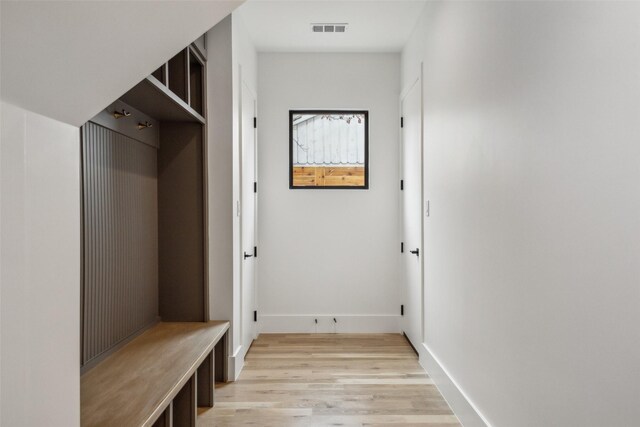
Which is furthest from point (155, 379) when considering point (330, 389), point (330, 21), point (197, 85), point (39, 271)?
point (330, 21)

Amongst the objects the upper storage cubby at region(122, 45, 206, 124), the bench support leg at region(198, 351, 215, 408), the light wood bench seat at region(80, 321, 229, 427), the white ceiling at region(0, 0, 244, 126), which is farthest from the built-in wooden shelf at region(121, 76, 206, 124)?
the bench support leg at region(198, 351, 215, 408)

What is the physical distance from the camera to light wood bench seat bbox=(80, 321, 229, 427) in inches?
64.1

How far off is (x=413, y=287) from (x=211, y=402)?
189 cm

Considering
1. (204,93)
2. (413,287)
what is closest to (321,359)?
(413,287)

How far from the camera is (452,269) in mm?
2646

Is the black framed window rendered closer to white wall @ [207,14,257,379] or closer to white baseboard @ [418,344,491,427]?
white wall @ [207,14,257,379]

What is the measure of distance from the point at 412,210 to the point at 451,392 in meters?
1.62

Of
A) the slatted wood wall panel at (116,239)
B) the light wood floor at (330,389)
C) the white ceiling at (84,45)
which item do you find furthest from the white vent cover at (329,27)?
the light wood floor at (330,389)

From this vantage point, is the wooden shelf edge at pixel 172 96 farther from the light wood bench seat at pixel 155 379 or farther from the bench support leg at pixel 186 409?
the bench support leg at pixel 186 409

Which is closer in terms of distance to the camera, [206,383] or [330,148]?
[206,383]

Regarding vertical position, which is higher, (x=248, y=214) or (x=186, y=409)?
(x=248, y=214)

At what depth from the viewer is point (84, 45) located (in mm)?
954

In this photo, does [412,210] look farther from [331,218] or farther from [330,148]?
[330,148]

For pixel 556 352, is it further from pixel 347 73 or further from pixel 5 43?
pixel 347 73
